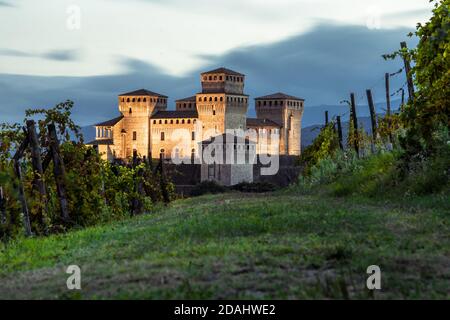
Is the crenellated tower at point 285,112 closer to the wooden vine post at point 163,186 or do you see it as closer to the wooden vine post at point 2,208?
the wooden vine post at point 163,186

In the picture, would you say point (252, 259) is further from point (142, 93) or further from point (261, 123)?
point (142, 93)

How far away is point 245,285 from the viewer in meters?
6.65

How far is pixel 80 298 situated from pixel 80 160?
13.8 metres

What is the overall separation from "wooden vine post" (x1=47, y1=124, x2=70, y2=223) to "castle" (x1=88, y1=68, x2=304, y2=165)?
110 meters

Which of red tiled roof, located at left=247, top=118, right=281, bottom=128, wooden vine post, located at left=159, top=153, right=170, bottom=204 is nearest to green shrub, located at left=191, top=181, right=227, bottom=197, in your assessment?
wooden vine post, located at left=159, top=153, right=170, bottom=204

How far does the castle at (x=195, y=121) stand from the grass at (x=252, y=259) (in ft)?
381

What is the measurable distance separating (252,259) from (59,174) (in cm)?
1042

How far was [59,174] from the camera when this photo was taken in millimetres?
17672

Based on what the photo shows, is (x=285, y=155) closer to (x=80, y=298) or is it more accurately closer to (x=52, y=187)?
→ (x=52, y=187)

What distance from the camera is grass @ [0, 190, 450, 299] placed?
655cm

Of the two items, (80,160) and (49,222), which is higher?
(80,160)

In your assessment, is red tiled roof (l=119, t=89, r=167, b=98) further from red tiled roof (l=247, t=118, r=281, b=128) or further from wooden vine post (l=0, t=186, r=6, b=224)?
wooden vine post (l=0, t=186, r=6, b=224)

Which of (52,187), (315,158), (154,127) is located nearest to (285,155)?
(154,127)

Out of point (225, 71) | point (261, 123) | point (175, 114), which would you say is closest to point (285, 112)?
point (261, 123)
